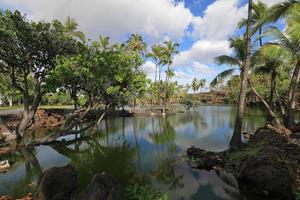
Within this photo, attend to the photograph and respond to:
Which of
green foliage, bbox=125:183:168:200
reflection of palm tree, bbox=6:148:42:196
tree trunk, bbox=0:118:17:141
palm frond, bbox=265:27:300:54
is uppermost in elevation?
palm frond, bbox=265:27:300:54

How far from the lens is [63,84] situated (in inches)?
712

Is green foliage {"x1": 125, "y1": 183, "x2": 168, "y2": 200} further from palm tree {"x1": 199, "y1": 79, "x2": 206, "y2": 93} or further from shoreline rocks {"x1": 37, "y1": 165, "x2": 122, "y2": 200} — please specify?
palm tree {"x1": 199, "y1": 79, "x2": 206, "y2": 93}

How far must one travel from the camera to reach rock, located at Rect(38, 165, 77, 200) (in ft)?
24.0

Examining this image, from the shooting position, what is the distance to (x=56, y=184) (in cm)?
758

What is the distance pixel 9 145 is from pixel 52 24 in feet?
31.1

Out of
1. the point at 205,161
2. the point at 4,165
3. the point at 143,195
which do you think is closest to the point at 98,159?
the point at 4,165

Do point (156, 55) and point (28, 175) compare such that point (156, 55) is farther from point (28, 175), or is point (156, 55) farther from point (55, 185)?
point (55, 185)

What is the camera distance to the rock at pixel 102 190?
646 centimetres

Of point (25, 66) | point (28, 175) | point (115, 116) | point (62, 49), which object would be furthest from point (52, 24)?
point (115, 116)

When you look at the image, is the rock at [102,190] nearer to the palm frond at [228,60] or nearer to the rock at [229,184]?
the rock at [229,184]

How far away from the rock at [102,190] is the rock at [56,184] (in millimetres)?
1204

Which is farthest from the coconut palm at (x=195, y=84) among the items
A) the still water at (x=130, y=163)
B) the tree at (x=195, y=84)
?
the still water at (x=130, y=163)

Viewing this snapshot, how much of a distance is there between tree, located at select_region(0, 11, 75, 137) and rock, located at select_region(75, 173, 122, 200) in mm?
12755

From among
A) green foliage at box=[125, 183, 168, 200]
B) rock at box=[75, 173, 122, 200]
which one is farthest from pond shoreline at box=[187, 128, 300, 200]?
rock at box=[75, 173, 122, 200]
